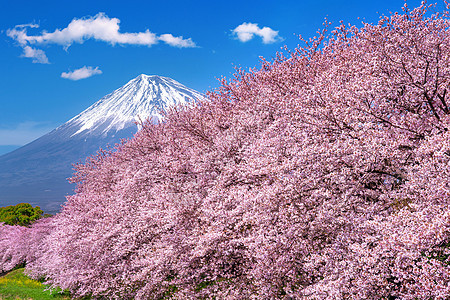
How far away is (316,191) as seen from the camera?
6457mm

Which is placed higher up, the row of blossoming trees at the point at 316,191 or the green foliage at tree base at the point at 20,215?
the green foliage at tree base at the point at 20,215

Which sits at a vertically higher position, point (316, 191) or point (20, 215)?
point (20, 215)

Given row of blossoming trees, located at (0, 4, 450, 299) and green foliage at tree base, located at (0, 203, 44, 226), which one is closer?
row of blossoming trees, located at (0, 4, 450, 299)

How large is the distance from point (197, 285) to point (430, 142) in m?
10.1

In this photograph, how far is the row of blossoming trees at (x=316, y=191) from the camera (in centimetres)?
527

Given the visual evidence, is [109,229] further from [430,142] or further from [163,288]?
[430,142]

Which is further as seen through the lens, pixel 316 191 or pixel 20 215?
pixel 20 215

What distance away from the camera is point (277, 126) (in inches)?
393

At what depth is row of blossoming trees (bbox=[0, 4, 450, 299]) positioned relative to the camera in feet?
17.3

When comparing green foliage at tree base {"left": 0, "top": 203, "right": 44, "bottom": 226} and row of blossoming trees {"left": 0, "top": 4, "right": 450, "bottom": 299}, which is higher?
A: green foliage at tree base {"left": 0, "top": 203, "right": 44, "bottom": 226}

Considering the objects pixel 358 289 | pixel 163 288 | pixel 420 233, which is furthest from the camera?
pixel 163 288

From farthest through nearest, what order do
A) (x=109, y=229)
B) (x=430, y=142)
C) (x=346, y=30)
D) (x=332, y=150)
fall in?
1. (x=109, y=229)
2. (x=346, y=30)
3. (x=332, y=150)
4. (x=430, y=142)

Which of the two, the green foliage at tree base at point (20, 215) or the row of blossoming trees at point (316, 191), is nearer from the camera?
the row of blossoming trees at point (316, 191)

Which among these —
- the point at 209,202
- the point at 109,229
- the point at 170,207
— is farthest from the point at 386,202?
the point at 109,229
